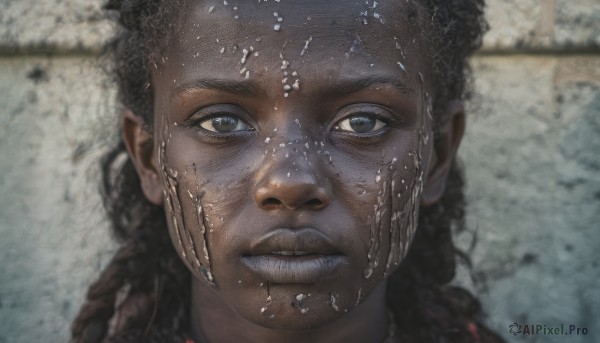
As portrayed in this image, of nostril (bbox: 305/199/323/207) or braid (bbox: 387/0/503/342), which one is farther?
braid (bbox: 387/0/503/342)

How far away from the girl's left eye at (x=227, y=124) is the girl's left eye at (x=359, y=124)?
0.16 meters

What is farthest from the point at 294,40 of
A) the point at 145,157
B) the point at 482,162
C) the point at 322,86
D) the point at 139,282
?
the point at 482,162

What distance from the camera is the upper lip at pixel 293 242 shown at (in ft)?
3.91

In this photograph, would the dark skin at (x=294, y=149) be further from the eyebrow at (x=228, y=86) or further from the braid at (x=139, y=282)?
the braid at (x=139, y=282)

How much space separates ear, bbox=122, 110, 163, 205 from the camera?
1512 mm

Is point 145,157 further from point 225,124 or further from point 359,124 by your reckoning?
point 359,124

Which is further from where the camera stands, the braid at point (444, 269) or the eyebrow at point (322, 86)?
the braid at point (444, 269)

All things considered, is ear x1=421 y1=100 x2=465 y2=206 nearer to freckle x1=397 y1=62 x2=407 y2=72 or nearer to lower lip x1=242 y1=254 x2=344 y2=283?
freckle x1=397 y1=62 x2=407 y2=72

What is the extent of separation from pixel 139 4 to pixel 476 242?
104 cm

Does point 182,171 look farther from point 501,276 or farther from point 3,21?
point 501,276

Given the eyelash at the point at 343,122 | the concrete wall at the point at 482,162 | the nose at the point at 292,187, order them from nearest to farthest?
the nose at the point at 292,187 < the eyelash at the point at 343,122 < the concrete wall at the point at 482,162

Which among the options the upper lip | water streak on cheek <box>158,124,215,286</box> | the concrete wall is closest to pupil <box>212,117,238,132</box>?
water streak on cheek <box>158,124,215,286</box>

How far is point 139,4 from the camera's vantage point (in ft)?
4.83

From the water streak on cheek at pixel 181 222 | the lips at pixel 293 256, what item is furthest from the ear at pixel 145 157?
the lips at pixel 293 256
